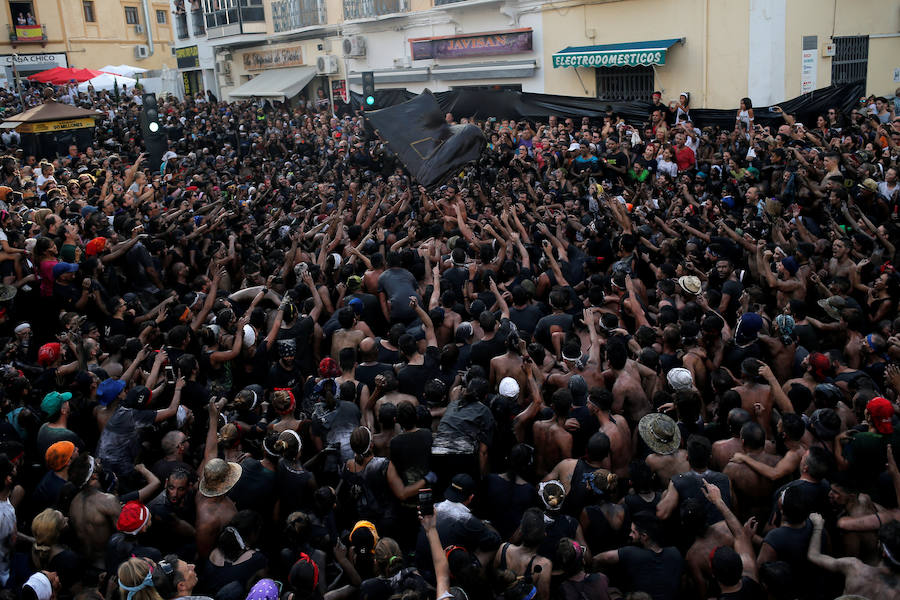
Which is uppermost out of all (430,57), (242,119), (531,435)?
(430,57)

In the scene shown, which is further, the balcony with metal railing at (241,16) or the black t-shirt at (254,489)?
the balcony with metal railing at (241,16)

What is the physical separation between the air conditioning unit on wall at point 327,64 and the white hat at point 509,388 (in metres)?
23.8

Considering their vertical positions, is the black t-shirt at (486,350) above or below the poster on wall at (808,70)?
below

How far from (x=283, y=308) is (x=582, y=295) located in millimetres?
3192

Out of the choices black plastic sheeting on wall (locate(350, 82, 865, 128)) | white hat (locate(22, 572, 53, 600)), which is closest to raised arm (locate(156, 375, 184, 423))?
white hat (locate(22, 572, 53, 600))

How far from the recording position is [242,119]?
23.2 meters

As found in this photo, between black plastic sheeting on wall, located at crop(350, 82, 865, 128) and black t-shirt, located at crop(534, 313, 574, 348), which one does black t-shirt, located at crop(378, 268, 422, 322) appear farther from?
black plastic sheeting on wall, located at crop(350, 82, 865, 128)

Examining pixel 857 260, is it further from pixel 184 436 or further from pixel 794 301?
pixel 184 436

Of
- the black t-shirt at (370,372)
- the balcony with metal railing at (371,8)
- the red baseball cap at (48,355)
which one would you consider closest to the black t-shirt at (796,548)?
the black t-shirt at (370,372)

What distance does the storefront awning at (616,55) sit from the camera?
50.9 ft

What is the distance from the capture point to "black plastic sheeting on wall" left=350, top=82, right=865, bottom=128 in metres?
13.5

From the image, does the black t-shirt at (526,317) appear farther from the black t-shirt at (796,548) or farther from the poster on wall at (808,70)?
the poster on wall at (808,70)

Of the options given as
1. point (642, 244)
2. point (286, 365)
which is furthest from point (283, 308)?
point (642, 244)

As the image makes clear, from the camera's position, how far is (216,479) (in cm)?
438
